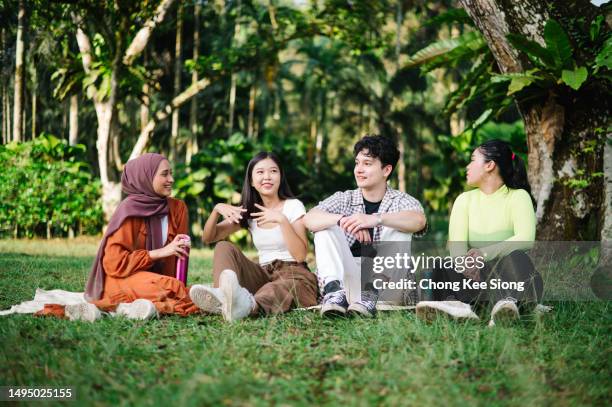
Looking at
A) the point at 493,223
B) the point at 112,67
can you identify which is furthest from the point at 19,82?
the point at 493,223

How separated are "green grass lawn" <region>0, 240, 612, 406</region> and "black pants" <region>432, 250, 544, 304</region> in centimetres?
15

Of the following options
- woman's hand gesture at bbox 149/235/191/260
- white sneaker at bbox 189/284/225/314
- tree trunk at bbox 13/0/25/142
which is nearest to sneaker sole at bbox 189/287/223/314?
white sneaker at bbox 189/284/225/314

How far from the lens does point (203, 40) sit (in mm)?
18172

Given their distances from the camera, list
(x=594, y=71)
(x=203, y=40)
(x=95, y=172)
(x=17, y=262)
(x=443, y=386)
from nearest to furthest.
Result: (x=443, y=386)
(x=594, y=71)
(x=17, y=262)
(x=203, y=40)
(x=95, y=172)

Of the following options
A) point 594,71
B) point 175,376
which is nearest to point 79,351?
point 175,376

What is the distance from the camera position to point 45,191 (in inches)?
512

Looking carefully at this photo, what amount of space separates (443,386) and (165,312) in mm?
2233

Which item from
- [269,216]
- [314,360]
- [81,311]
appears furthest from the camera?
[269,216]

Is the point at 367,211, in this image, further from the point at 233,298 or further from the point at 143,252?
the point at 143,252

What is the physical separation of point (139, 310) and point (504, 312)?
7.30 ft

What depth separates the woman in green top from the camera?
13.1ft

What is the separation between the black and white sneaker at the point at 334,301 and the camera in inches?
162

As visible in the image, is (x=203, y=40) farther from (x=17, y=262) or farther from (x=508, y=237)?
(x=508, y=237)

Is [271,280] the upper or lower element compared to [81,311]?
upper
